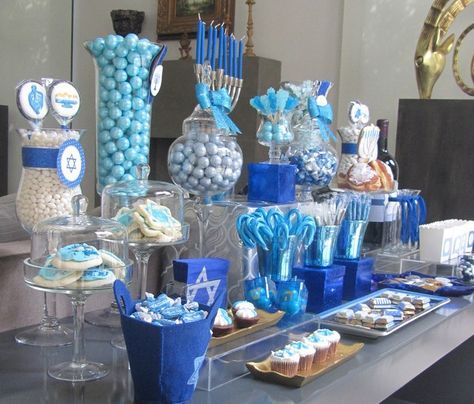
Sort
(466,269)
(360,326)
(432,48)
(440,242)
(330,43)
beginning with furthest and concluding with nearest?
(330,43) → (432,48) → (440,242) → (466,269) → (360,326)

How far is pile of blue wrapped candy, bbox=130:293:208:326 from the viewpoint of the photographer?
105 cm

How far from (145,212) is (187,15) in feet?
14.2

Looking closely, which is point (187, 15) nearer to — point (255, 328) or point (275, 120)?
point (275, 120)

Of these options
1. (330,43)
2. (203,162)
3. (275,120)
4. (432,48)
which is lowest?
(203,162)

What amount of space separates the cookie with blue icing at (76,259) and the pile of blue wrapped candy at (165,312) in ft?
0.36

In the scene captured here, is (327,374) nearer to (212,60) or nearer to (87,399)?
(87,399)

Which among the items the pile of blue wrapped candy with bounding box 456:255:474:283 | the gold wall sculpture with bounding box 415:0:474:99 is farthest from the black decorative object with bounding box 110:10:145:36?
the pile of blue wrapped candy with bounding box 456:255:474:283

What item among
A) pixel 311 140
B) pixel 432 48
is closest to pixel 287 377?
pixel 311 140

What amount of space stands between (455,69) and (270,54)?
5.10 feet

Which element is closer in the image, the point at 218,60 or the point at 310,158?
the point at 218,60

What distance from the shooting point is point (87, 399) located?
1061mm

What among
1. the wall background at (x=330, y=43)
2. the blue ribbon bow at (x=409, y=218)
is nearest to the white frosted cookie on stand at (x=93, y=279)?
the blue ribbon bow at (x=409, y=218)

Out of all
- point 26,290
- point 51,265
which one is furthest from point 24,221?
point 51,265

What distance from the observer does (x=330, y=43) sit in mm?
4832
